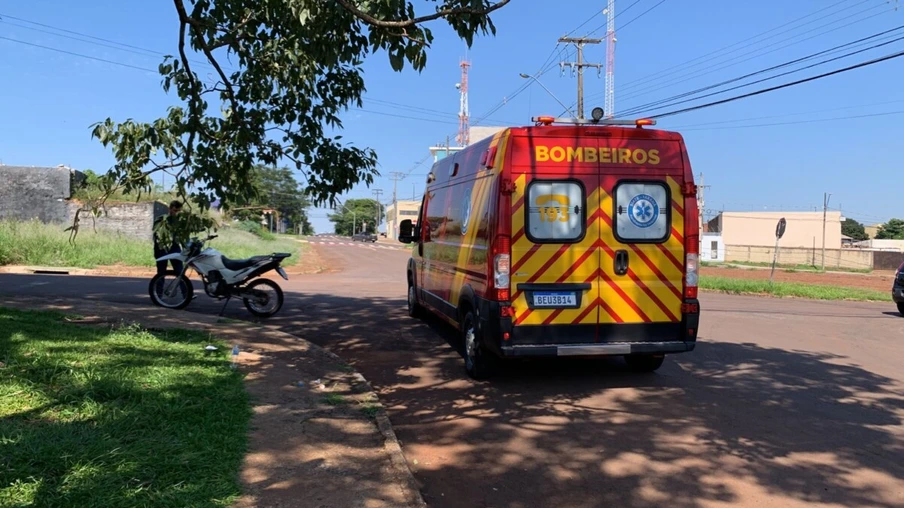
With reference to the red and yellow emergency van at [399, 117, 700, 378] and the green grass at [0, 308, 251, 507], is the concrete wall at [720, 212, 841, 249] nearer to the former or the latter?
the red and yellow emergency van at [399, 117, 700, 378]

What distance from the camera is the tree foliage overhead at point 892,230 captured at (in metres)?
112

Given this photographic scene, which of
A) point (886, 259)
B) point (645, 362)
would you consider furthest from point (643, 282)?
point (886, 259)

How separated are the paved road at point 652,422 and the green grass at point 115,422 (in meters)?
1.35

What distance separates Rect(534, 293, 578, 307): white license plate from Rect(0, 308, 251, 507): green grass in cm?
281

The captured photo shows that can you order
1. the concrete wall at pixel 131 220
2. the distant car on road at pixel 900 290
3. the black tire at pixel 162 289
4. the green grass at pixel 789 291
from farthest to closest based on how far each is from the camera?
1. the concrete wall at pixel 131 220
2. the green grass at pixel 789 291
3. the distant car on road at pixel 900 290
4. the black tire at pixel 162 289

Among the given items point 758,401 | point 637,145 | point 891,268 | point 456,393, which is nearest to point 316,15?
point 637,145

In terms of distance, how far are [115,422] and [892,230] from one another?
136 metres

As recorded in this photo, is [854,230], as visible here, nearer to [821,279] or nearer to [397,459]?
[821,279]

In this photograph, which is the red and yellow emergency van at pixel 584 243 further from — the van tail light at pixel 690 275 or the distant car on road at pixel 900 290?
the distant car on road at pixel 900 290

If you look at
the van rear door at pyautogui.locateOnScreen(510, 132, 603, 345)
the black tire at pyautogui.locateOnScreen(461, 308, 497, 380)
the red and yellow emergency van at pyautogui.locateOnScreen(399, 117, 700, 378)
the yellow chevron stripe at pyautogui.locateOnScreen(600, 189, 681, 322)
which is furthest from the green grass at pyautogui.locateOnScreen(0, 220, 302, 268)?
the yellow chevron stripe at pyautogui.locateOnScreen(600, 189, 681, 322)

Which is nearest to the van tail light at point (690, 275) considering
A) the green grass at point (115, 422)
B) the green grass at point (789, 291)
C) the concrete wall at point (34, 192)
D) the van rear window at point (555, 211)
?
the van rear window at point (555, 211)

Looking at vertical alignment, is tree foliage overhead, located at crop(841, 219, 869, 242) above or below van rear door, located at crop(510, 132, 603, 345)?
above

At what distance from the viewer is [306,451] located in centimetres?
435

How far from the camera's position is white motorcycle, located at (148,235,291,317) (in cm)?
1011
